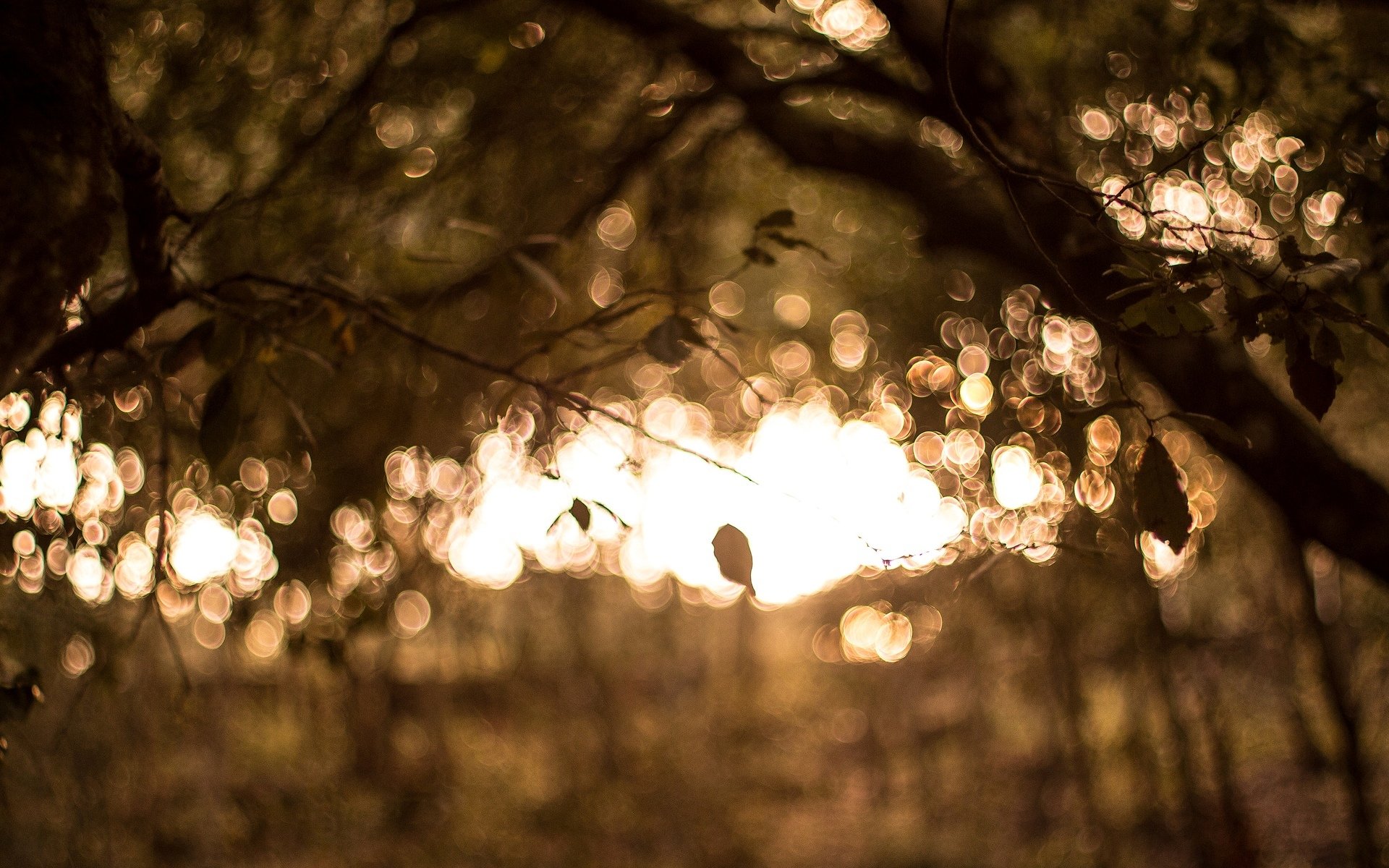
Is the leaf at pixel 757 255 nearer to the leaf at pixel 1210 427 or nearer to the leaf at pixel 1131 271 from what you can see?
the leaf at pixel 1131 271

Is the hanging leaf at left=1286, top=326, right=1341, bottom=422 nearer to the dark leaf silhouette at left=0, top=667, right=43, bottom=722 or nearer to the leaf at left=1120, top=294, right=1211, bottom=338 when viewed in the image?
the leaf at left=1120, top=294, right=1211, bottom=338

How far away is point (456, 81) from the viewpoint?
9.84ft

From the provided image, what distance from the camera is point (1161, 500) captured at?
41.5 inches

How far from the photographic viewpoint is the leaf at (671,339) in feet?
3.77

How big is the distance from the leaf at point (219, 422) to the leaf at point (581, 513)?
16.9 inches

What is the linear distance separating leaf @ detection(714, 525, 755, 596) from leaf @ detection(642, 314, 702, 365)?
23 centimetres

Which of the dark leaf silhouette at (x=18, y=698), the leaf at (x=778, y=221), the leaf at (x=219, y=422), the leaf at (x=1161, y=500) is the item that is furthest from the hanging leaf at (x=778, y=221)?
the dark leaf silhouette at (x=18, y=698)

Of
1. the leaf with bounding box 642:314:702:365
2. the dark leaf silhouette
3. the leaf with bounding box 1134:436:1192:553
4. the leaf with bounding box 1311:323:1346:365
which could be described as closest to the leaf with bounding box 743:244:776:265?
the leaf with bounding box 642:314:702:365

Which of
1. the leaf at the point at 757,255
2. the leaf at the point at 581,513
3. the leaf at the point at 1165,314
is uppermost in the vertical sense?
the leaf at the point at 1165,314

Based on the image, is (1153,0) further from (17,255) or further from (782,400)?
(17,255)

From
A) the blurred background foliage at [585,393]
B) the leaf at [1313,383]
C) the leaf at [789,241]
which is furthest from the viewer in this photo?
the blurred background foliage at [585,393]

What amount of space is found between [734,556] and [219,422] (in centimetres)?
65

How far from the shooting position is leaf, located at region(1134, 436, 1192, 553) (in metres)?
1.05

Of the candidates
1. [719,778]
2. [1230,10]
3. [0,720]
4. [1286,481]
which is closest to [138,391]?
[0,720]
